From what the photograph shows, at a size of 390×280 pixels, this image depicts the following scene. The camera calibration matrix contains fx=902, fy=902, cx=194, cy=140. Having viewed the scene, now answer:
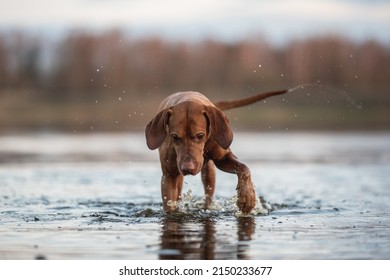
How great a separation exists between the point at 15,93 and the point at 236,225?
16895mm

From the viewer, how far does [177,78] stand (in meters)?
25.4

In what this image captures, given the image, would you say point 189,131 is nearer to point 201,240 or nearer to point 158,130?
point 158,130

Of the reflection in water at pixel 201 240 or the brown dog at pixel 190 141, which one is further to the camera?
the brown dog at pixel 190 141

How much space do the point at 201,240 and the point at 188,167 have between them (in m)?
0.68

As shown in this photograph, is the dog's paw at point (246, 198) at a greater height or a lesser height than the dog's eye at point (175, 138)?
lesser

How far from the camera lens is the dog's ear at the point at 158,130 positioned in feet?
25.1

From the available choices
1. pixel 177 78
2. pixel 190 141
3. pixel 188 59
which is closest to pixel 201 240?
pixel 190 141

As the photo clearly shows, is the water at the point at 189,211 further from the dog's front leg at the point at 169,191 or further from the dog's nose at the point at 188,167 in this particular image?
the dog's nose at the point at 188,167

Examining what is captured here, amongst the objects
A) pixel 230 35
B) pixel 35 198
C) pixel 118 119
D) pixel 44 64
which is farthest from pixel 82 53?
pixel 35 198

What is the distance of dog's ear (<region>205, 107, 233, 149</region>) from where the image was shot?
7609 mm

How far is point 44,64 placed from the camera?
22.5 metres

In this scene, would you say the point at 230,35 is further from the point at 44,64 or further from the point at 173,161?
the point at 173,161

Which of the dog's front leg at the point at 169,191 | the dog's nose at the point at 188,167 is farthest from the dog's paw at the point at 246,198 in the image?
the dog's nose at the point at 188,167
